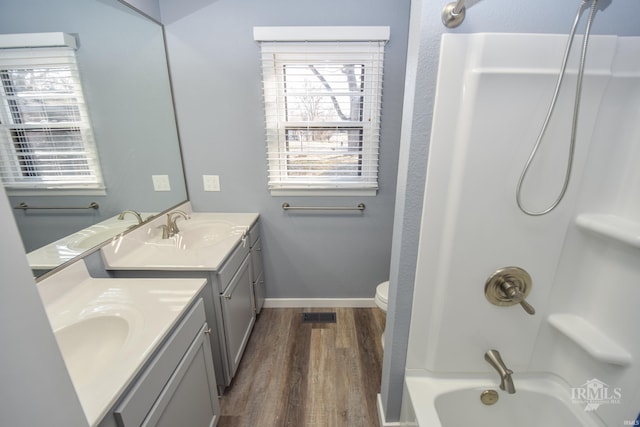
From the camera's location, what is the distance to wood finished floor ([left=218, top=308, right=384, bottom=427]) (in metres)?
1.48

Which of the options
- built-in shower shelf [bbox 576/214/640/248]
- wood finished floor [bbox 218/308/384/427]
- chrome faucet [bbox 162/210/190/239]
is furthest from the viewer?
chrome faucet [bbox 162/210/190/239]

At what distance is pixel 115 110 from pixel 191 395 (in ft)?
4.92

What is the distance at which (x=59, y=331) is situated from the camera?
90cm

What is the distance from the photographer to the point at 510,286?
105 centimetres

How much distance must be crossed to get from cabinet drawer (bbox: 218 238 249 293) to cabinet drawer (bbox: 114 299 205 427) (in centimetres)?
27

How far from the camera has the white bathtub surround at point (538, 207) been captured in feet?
2.83

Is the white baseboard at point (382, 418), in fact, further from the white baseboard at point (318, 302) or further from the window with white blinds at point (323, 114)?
the window with white blinds at point (323, 114)

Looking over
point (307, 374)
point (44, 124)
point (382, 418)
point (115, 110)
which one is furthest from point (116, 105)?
point (382, 418)

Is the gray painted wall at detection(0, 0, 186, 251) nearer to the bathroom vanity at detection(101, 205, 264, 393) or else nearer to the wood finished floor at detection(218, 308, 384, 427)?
the bathroom vanity at detection(101, 205, 264, 393)

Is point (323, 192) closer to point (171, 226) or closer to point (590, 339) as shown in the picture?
point (171, 226)

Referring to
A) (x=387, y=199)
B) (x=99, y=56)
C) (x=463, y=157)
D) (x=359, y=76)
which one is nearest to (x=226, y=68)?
(x=99, y=56)

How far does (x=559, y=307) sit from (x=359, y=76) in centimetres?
173

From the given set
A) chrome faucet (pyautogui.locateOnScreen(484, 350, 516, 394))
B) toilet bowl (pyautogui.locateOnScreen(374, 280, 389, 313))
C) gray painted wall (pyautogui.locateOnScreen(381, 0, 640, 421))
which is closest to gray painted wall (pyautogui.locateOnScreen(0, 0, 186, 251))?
gray painted wall (pyautogui.locateOnScreen(381, 0, 640, 421))

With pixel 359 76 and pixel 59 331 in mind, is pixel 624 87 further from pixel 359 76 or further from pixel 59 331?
pixel 59 331
